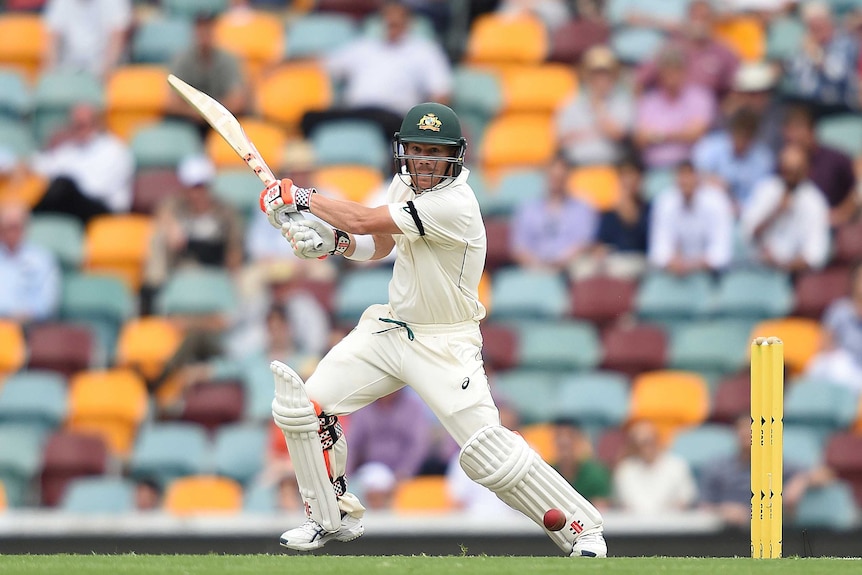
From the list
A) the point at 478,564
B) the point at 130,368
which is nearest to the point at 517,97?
the point at 130,368

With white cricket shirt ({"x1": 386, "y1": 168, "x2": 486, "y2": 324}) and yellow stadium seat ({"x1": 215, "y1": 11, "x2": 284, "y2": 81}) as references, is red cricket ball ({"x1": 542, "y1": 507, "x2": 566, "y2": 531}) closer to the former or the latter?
white cricket shirt ({"x1": 386, "y1": 168, "x2": 486, "y2": 324})

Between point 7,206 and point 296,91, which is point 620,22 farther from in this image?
point 7,206

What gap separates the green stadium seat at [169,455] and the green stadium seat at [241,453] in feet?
0.37

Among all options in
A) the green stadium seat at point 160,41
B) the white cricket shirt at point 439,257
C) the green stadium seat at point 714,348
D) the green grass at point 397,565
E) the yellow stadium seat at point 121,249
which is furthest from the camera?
the green stadium seat at point 160,41

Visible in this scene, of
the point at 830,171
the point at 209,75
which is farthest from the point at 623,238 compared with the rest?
the point at 209,75

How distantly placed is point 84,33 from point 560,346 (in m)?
4.15

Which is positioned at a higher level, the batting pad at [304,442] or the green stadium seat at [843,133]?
the green stadium seat at [843,133]

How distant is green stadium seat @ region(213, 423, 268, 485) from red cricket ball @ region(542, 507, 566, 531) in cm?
307

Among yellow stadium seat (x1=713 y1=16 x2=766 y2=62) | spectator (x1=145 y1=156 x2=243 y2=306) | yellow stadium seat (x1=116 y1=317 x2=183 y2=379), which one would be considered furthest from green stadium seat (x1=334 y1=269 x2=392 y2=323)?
yellow stadium seat (x1=713 y1=16 x2=766 y2=62)

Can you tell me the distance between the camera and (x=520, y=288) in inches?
346

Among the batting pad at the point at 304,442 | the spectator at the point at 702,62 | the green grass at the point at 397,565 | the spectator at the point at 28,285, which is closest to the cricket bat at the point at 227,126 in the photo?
the batting pad at the point at 304,442

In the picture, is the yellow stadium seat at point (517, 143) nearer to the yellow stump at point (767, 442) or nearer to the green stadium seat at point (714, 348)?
the green stadium seat at point (714, 348)

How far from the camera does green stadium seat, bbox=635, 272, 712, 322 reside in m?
8.64

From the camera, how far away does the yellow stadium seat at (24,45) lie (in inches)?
415
